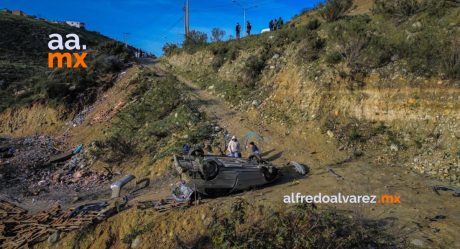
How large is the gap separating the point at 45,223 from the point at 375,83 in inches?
562

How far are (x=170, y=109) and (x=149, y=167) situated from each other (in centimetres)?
561

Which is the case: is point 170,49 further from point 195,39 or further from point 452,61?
point 452,61

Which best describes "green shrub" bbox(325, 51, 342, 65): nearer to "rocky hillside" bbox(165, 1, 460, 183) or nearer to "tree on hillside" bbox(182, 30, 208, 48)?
"rocky hillside" bbox(165, 1, 460, 183)

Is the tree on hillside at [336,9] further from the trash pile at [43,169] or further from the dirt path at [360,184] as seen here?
the trash pile at [43,169]

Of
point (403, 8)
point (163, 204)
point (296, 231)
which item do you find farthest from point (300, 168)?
point (403, 8)

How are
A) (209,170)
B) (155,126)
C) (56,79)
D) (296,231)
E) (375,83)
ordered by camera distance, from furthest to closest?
(56,79) → (155,126) → (375,83) → (209,170) → (296,231)

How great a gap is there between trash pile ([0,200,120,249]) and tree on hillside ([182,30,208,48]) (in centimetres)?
2277

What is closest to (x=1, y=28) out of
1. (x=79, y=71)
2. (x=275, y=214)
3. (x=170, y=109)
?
(x=79, y=71)

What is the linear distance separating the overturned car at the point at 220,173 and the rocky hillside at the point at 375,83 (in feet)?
15.9

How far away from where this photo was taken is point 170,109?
20.9 m

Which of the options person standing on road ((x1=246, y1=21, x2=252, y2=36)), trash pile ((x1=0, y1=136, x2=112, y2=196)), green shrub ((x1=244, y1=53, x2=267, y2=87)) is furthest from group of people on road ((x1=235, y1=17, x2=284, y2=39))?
trash pile ((x1=0, y1=136, x2=112, y2=196))

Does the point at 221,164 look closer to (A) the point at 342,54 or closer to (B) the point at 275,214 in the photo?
(B) the point at 275,214

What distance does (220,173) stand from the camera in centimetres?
1101

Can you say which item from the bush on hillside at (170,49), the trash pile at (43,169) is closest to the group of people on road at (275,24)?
the bush on hillside at (170,49)
